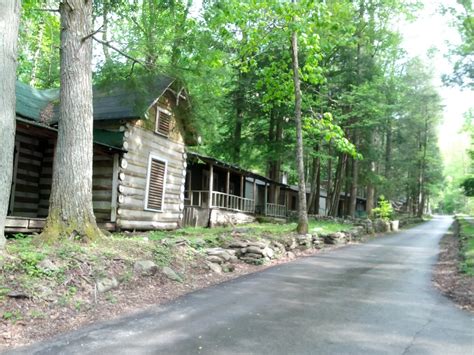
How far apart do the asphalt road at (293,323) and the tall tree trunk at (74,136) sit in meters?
2.71

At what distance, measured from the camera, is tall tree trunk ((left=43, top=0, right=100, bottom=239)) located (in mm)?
7359

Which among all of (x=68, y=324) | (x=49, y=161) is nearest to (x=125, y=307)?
(x=68, y=324)

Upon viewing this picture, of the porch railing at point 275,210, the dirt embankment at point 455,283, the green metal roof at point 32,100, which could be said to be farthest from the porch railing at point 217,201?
the dirt embankment at point 455,283

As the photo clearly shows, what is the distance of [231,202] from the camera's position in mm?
23422

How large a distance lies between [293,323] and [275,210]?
76.8 ft

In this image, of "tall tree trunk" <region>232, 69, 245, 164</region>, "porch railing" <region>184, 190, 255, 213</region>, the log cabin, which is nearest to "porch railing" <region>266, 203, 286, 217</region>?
"porch railing" <region>184, 190, 255, 213</region>

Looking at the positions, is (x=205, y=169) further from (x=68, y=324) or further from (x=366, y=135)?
(x=68, y=324)

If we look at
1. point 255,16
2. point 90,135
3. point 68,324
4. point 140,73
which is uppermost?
point 255,16

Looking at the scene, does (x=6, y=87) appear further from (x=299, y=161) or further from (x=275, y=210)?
(x=275, y=210)

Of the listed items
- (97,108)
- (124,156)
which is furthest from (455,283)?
(97,108)

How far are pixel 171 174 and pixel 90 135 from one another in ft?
30.2

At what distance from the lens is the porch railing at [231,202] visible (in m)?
21.5

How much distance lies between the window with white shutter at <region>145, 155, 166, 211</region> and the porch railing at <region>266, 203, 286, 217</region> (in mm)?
12392

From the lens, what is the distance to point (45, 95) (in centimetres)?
1675
